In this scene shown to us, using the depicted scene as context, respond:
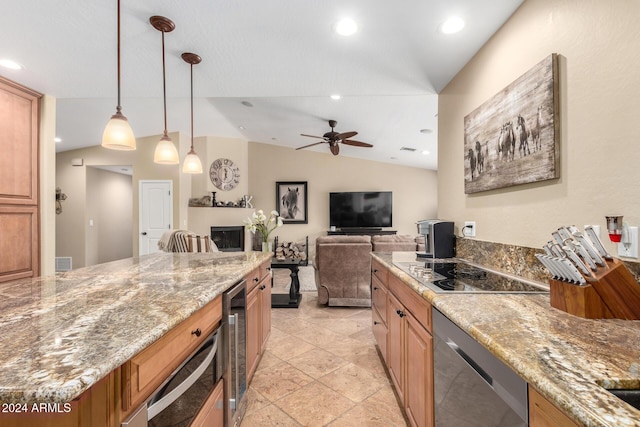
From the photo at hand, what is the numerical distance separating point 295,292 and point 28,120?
3325 millimetres

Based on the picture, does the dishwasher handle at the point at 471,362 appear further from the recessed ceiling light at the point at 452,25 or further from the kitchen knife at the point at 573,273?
the recessed ceiling light at the point at 452,25

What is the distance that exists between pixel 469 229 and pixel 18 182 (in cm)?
386

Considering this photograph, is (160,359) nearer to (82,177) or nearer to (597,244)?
(597,244)

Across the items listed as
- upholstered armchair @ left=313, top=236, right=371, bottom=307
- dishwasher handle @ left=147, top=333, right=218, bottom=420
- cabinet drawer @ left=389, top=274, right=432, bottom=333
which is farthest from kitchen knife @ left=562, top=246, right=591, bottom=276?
upholstered armchair @ left=313, top=236, right=371, bottom=307

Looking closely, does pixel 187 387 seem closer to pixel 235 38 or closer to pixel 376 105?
pixel 235 38

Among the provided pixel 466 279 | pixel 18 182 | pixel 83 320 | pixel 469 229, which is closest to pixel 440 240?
pixel 469 229

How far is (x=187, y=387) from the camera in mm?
986

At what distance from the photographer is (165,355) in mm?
870

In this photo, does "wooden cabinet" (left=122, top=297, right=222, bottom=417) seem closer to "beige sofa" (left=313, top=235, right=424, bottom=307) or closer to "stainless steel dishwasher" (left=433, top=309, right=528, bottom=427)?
"stainless steel dishwasher" (left=433, top=309, right=528, bottom=427)

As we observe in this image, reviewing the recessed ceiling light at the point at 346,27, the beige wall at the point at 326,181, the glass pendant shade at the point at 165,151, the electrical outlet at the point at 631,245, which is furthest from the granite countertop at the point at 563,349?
the beige wall at the point at 326,181

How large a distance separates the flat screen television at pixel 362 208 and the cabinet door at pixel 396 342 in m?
5.31

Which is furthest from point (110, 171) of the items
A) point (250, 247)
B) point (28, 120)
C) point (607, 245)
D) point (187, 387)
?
point (607, 245)

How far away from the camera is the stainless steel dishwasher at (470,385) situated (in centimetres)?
70

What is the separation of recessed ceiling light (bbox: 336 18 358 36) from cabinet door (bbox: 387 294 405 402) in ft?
5.66
